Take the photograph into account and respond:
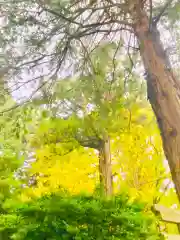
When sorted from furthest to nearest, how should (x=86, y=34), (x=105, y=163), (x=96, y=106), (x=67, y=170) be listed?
(x=105, y=163)
(x=67, y=170)
(x=96, y=106)
(x=86, y=34)

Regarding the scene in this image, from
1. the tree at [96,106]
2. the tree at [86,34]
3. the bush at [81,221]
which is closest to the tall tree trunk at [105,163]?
the tree at [96,106]

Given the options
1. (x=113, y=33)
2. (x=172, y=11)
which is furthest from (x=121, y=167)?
(x=172, y=11)

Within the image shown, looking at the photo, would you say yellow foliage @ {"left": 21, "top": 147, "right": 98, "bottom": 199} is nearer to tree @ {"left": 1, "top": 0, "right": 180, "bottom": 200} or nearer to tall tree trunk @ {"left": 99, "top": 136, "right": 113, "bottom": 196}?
tall tree trunk @ {"left": 99, "top": 136, "right": 113, "bottom": 196}

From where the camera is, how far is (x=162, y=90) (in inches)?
152

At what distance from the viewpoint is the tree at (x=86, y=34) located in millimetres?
3867

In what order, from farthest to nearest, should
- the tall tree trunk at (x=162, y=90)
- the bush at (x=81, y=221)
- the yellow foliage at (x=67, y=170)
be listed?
the yellow foliage at (x=67, y=170) → the tall tree trunk at (x=162, y=90) → the bush at (x=81, y=221)

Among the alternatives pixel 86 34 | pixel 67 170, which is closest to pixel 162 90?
pixel 86 34

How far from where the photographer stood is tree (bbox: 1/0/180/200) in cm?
387

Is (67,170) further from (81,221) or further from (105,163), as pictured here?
(81,221)

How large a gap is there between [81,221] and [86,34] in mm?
2429

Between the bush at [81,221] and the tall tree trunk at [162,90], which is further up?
the tall tree trunk at [162,90]

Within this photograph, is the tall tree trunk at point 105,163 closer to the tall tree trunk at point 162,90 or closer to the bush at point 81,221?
the tall tree trunk at point 162,90

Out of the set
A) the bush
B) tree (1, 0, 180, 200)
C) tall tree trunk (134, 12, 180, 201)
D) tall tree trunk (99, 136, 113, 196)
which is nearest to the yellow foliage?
tall tree trunk (99, 136, 113, 196)

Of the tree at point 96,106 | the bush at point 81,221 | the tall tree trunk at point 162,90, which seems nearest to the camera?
the bush at point 81,221
